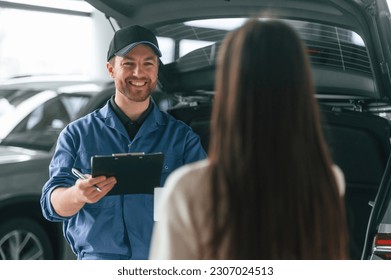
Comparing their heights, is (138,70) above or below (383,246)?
above

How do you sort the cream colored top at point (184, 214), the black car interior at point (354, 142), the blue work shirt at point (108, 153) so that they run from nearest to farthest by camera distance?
the cream colored top at point (184, 214) → the blue work shirt at point (108, 153) → the black car interior at point (354, 142)

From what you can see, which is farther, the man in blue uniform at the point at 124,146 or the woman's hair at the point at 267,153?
the man in blue uniform at the point at 124,146

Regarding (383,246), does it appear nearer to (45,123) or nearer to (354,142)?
(354,142)

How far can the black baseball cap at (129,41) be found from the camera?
68.9 inches

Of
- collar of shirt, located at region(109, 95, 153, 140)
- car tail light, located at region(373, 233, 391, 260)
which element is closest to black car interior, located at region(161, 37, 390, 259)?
car tail light, located at region(373, 233, 391, 260)

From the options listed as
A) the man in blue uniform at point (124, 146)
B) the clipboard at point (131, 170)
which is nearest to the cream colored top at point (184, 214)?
the clipboard at point (131, 170)

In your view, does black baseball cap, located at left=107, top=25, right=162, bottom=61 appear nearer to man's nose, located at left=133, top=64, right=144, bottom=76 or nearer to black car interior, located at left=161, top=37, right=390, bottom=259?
man's nose, located at left=133, top=64, right=144, bottom=76

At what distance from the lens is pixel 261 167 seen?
2.91 feet

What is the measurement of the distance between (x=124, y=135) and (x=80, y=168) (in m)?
0.15

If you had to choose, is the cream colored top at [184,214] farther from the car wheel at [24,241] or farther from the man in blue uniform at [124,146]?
the car wheel at [24,241]

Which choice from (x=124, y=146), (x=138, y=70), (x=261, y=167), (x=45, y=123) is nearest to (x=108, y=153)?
(x=124, y=146)

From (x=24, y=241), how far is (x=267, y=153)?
1.51 m

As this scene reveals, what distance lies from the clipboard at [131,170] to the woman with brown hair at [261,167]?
605 mm
